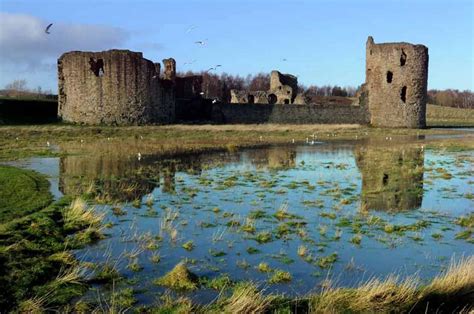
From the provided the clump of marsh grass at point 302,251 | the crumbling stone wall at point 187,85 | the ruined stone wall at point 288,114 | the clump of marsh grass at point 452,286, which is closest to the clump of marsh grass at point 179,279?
the clump of marsh grass at point 302,251

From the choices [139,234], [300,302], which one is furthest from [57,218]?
[300,302]

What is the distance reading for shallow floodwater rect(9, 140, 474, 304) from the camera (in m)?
7.99

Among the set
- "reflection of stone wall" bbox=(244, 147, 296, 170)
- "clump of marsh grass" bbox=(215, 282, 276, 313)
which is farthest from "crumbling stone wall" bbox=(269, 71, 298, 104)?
"clump of marsh grass" bbox=(215, 282, 276, 313)

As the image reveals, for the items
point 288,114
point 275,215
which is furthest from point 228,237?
point 288,114

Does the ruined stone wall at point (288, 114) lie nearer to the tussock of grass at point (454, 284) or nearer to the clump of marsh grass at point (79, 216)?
the clump of marsh grass at point (79, 216)

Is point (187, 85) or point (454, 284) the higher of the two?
point (187, 85)

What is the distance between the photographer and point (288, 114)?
44.6 m

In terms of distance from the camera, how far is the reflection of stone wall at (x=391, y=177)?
12.8 metres

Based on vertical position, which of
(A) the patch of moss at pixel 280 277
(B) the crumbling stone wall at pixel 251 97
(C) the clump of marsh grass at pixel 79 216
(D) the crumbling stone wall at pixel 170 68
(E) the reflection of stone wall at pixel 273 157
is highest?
(D) the crumbling stone wall at pixel 170 68

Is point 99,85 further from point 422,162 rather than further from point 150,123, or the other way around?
point 422,162

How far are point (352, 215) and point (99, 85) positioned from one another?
92.7 feet

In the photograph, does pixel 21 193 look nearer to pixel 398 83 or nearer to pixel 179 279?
pixel 179 279

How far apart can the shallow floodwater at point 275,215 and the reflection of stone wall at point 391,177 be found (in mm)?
45

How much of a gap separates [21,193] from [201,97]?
1316 inches
